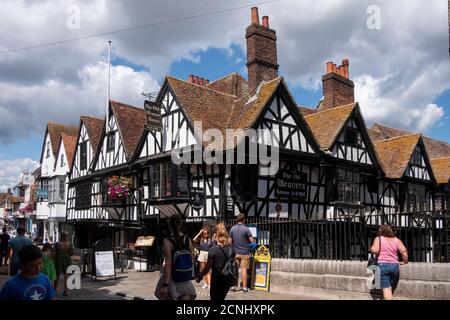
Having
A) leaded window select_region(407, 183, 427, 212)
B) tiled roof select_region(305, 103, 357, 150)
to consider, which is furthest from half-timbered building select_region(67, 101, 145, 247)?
leaded window select_region(407, 183, 427, 212)

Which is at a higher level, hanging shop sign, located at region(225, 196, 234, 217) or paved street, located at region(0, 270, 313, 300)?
hanging shop sign, located at region(225, 196, 234, 217)

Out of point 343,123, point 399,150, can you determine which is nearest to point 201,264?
point 343,123

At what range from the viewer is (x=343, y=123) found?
20.7 metres

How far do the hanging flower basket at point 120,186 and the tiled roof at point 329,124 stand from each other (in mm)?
8797

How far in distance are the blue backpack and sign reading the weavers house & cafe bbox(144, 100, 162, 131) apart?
13.0 metres

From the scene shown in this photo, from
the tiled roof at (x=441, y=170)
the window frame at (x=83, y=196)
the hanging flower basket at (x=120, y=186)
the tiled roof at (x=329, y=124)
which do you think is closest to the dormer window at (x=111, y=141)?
the hanging flower basket at (x=120, y=186)

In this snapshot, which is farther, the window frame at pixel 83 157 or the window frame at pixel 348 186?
the window frame at pixel 83 157

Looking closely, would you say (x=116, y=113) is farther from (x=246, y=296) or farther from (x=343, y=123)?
(x=246, y=296)

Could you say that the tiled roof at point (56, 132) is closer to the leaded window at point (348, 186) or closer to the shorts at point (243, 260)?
the leaded window at point (348, 186)

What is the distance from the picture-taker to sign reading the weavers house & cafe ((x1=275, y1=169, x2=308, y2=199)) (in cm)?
1831

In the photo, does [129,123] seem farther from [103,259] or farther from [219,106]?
[103,259]

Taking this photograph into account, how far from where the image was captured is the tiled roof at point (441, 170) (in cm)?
2744

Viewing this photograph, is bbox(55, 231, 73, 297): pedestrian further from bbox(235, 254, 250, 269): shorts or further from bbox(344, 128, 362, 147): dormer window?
bbox(344, 128, 362, 147): dormer window

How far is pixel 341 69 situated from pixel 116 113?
12.0 m
